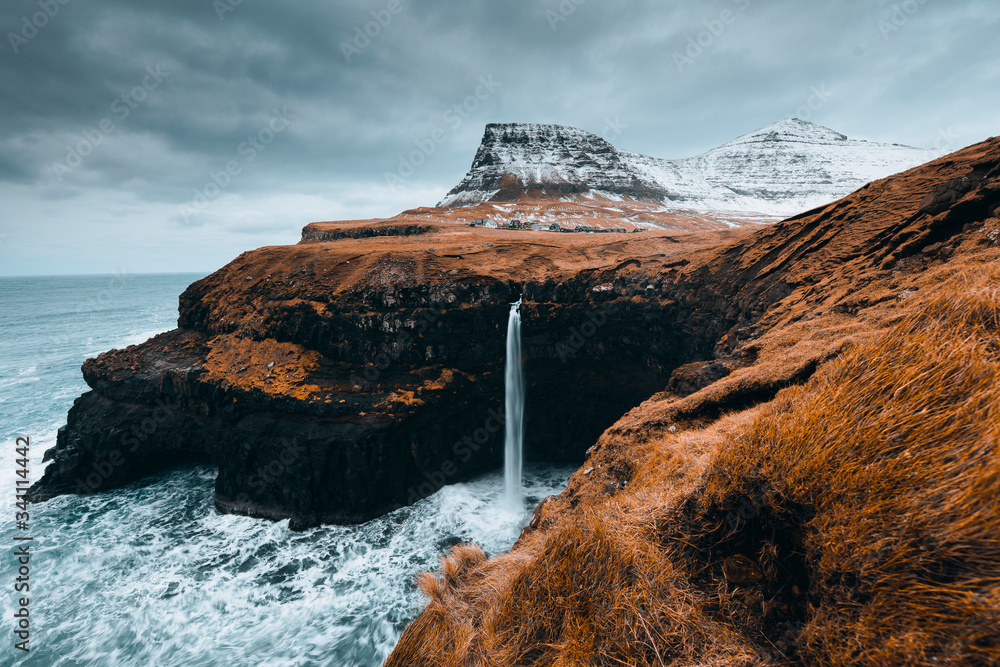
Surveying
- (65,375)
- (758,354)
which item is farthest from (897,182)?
(65,375)

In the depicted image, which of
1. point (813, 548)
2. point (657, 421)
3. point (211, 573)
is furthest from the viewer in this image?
point (211, 573)

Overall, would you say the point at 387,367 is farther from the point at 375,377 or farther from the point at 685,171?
the point at 685,171

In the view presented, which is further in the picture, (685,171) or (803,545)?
(685,171)

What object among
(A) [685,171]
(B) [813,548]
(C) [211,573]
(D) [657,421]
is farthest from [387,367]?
(A) [685,171]

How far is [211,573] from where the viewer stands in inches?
656

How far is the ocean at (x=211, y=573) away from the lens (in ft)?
44.4

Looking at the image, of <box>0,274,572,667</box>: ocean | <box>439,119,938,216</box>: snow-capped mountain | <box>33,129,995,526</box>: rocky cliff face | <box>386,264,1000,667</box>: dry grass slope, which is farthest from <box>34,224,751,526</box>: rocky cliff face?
<box>439,119,938,216</box>: snow-capped mountain

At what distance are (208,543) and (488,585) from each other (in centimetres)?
2148

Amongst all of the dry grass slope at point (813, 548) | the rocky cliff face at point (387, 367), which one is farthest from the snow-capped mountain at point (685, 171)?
the dry grass slope at point (813, 548)

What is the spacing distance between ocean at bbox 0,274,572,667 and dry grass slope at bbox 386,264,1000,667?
13706 mm

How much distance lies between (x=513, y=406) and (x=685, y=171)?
4847 inches

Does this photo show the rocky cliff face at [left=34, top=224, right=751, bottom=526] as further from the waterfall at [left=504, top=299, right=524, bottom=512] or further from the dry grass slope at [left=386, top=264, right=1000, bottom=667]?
the dry grass slope at [left=386, top=264, right=1000, bottom=667]

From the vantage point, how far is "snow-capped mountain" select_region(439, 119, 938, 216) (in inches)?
3740

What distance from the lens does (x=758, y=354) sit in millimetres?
8852
